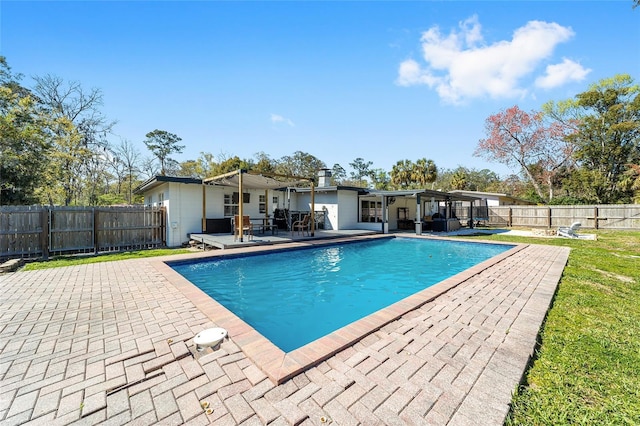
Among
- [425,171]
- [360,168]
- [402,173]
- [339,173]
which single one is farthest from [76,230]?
[360,168]

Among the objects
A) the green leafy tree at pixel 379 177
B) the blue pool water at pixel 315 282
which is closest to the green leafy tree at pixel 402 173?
the green leafy tree at pixel 379 177

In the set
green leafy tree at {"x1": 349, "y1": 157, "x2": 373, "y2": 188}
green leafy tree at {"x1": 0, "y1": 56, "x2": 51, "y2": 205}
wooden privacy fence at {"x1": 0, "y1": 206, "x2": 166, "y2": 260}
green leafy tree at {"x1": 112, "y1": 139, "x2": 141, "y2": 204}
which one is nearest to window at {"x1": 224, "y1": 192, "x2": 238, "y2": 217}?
wooden privacy fence at {"x1": 0, "y1": 206, "x2": 166, "y2": 260}

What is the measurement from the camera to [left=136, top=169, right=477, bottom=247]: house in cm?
1073

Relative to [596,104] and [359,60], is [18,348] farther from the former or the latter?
[596,104]

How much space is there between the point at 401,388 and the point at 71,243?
10989mm

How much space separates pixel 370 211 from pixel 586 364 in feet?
45.8

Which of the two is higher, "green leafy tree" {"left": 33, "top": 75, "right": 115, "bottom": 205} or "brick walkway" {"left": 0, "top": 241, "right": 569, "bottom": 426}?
"green leafy tree" {"left": 33, "top": 75, "right": 115, "bottom": 205}

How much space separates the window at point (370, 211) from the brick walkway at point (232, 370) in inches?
476

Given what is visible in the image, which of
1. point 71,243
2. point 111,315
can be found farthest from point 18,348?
point 71,243

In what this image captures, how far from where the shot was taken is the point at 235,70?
1070cm

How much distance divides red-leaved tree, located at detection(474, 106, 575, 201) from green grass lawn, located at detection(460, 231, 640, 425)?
2658cm

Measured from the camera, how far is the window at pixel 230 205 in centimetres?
1244

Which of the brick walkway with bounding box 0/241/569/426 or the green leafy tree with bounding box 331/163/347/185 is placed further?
the green leafy tree with bounding box 331/163/347/185

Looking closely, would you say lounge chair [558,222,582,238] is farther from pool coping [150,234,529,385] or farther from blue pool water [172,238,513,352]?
pool coping [150,234,529,385]
